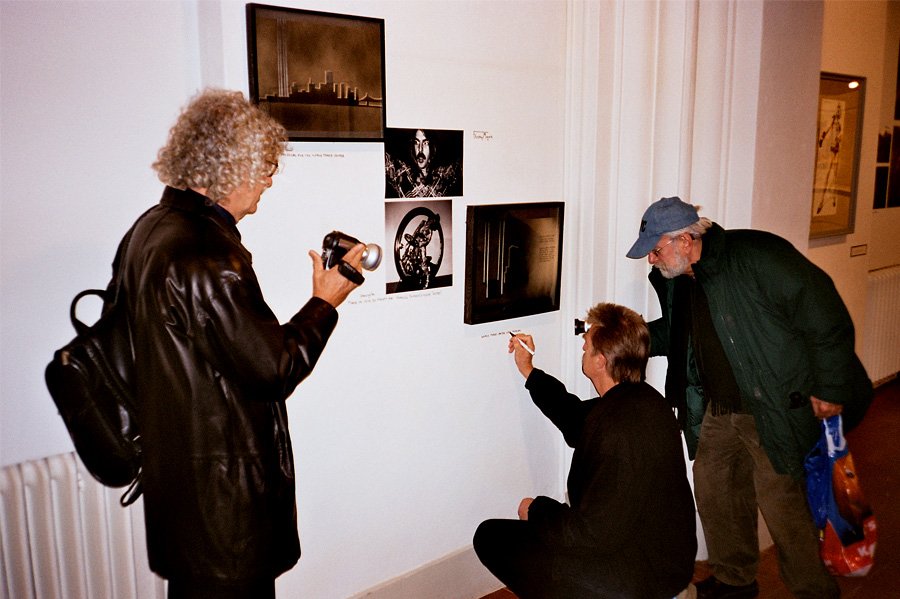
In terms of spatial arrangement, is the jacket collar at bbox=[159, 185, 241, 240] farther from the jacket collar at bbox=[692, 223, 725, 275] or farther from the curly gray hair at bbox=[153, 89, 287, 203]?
the jacket collar at bbox=[692, 223, 725, 275]

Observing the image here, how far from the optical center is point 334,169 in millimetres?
2357

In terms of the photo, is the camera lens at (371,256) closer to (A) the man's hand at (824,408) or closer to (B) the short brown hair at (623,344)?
(B) the short brown hair at (623,344)

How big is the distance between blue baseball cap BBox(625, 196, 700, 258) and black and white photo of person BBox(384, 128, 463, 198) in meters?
0.72

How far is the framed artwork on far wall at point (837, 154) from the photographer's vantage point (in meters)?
4.91

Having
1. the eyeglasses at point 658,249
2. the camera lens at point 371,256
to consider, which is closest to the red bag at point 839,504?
the eyeglasses at point 658,249

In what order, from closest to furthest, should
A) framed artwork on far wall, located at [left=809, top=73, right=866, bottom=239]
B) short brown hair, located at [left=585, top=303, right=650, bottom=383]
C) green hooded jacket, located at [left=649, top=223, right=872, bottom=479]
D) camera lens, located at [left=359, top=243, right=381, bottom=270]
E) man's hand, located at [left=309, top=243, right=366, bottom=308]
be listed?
man's hand, located at [left=309, top=243, right=366, bottom=308] < camera lens, located at [left=359, top=243, right=381, bottom=270] < short brown hair, located at [left=585, top=303, right=650, bottom=383] < green hooded jacket, located at [left=649, top=223, right=872, bottom=479] < framed artwork on far wall, located at [left=809, top=73, right=866, bottom=239]

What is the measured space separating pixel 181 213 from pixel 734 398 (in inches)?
86.4

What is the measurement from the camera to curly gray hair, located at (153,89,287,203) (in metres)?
1.70

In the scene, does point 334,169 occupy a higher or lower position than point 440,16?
lower

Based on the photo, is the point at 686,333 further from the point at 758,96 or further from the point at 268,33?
the point at 268,33

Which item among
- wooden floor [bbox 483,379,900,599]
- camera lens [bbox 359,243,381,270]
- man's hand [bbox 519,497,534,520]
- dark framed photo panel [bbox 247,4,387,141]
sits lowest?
wooden floor [bbox 483,379,900,599]

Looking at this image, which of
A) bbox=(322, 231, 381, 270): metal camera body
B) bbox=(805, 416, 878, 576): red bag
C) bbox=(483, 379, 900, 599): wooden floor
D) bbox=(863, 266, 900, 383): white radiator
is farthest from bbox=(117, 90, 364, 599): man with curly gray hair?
bbox=(863, 266, 900, 383): white radiator

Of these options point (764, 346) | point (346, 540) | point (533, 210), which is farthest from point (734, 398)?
point (346, 540)

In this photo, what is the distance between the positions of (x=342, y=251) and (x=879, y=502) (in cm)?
358
